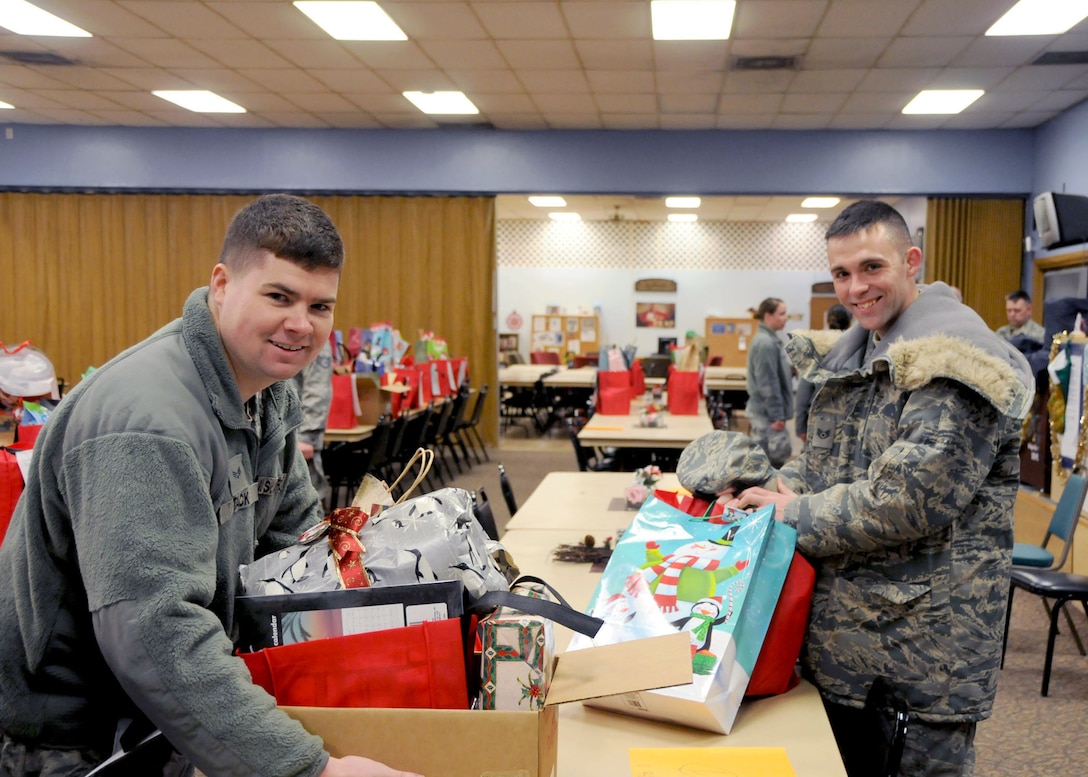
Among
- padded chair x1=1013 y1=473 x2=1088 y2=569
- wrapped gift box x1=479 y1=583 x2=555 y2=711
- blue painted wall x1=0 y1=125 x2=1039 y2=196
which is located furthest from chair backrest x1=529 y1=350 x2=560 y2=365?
wrapped gift box x1=479 y1=583 x2=555 y2=711

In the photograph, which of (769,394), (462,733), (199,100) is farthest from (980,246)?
(462,733)

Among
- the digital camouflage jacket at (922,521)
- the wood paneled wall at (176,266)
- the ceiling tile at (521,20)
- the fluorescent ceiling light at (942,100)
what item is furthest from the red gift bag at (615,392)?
the digital camouflage jacket at (922,521)

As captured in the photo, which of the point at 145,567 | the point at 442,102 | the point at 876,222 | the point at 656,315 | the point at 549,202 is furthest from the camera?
the point at 656,315

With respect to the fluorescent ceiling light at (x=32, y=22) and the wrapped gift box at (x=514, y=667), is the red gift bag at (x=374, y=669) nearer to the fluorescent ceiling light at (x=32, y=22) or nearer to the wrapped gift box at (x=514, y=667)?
the wrapped gift box at (x=514, y=667)

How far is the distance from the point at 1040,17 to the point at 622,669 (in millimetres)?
6212

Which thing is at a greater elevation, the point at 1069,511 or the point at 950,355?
the point at 950,355

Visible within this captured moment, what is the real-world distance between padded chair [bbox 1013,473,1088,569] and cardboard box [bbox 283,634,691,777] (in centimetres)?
340

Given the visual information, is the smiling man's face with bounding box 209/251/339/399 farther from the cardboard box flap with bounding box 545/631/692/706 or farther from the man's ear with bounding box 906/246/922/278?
the man's ear with bounding box 906/246/922/278

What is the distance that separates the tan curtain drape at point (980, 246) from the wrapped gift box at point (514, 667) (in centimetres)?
914

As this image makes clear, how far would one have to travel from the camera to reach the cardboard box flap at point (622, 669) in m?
1.14

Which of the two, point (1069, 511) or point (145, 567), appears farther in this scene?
point (1069, 511)

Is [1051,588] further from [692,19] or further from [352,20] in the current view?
[352,20]

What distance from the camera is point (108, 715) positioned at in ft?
4.17

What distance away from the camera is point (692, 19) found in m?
5.82
